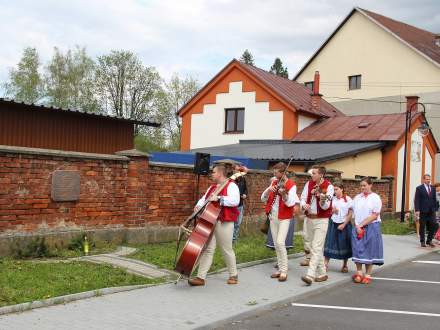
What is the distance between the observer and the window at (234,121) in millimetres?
31953

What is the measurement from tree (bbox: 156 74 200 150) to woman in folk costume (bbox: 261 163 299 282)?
43308 millimetres

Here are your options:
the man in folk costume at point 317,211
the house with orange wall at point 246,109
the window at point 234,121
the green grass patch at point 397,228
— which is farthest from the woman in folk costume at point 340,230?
the window at point 234,121

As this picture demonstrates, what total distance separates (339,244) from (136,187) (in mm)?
4202

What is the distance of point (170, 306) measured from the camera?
722cm

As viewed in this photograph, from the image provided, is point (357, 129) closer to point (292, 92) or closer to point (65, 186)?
point (292, 92)

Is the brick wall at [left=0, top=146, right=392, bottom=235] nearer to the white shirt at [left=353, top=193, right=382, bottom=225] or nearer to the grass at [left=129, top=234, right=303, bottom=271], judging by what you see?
the grass at [left=129, top=234, right=303, bottom=271]

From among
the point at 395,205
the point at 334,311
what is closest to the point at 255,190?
the point at 334,311

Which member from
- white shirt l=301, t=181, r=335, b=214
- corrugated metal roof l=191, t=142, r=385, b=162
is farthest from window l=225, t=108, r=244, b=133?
white shirt l=301, t=181, r=335, b=214

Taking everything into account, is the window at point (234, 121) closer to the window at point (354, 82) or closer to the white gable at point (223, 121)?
the white gable at point (223, 121)

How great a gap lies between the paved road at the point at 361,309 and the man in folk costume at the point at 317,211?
1.47ft

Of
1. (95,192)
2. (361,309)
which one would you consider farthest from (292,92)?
(361,309)

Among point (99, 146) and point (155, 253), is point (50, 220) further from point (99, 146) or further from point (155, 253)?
point (99, 146)

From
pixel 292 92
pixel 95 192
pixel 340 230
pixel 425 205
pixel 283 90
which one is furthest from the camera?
pixel 292 92

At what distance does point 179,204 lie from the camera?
1325 cm
